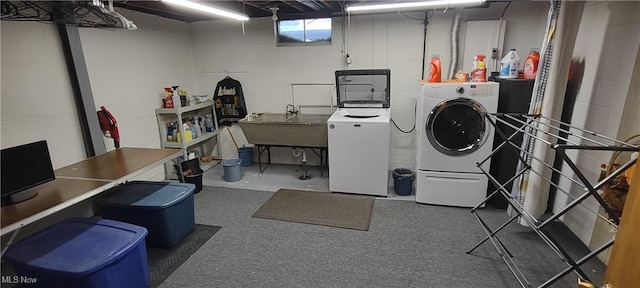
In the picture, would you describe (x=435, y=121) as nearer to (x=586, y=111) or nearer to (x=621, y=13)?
(x=586, y=111)

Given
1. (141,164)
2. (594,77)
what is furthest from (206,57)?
(594,77)

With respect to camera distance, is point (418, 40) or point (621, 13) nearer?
point (621, 13)

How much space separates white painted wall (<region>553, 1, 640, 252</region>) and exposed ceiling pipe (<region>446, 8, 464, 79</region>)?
115 centimetres

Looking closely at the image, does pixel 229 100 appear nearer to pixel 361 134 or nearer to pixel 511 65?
pixel 361 134

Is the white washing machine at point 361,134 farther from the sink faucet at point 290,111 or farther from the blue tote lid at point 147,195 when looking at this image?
the blue tote lid at point 147,195

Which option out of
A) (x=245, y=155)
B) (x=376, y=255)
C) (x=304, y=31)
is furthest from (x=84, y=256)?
(x=304, y=31)

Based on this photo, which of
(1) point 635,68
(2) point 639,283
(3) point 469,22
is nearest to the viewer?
(2) point 639,283

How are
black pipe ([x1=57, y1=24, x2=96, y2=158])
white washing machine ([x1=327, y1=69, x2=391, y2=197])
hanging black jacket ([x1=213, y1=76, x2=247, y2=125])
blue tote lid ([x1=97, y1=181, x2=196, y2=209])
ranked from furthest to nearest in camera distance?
hanging black jacket ([x1=213, y1=76, x2=247, y2=125]), white washing machine ([x1=327, y1=69, x2=391, y2=197]), black pipe ([x1=57, y1=24, x2=96, y2=158]), blue tote lid ([x1=97, y1=181, x2=196, y2=209])

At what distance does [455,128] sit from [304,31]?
7.88 feet

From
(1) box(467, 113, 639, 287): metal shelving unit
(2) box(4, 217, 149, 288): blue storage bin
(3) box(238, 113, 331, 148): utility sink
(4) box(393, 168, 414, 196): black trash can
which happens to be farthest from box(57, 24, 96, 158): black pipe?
(1) box(467, 113, 639, 287): metal shelving unit

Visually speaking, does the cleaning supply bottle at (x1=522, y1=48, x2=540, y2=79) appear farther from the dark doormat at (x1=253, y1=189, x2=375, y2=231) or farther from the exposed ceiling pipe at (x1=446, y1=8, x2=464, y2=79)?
the dark doormat at (x1=253, y1=189, x2=375, y2=231)

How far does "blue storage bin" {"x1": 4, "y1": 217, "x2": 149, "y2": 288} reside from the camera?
5.60ft

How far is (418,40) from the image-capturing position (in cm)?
380

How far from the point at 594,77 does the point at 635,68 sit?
430mm
